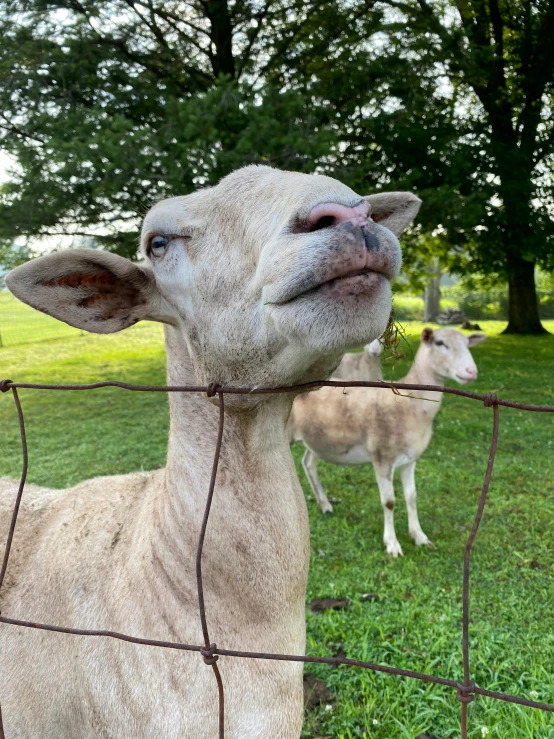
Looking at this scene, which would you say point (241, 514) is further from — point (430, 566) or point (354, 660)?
point (430, 566)

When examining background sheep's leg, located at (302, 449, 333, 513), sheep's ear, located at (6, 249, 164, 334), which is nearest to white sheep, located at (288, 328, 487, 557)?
background sheep's leg, located at (302, 449, 333, 513)

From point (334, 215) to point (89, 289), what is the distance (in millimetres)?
895

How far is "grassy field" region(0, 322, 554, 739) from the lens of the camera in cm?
286

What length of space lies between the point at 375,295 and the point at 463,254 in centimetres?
1725

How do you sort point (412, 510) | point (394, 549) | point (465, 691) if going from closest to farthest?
1. point (465, 691)
2. point (394, 549)
3. point (412, 510)

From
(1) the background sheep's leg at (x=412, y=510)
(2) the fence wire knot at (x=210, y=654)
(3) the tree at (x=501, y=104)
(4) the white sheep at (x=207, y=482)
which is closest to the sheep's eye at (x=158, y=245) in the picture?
(4) the white sheep at (x=207, y=482)

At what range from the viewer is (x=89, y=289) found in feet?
5.97

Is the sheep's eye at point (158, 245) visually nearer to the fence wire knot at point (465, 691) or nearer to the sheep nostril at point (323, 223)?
the sheep nostril at point (323, 223)

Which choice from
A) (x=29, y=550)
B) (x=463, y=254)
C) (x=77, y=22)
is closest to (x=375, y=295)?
(x=29, y=550)

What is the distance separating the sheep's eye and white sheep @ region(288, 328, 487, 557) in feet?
10.7

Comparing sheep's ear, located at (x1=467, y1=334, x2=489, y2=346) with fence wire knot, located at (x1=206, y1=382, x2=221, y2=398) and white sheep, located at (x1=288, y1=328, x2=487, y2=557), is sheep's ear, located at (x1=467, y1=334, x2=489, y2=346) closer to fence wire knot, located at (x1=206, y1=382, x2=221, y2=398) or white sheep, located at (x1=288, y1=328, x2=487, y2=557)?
white sheep, located at (x1=288, y1=328, x2=487, y2=557)

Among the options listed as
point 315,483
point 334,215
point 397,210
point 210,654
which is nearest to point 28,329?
point 315,483

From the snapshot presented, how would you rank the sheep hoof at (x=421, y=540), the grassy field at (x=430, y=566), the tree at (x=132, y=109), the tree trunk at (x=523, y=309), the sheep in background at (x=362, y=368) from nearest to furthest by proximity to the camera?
the grassy field at (x=430, y=566) → the sheep hoof at (x=421, y=540) → the tree at (x=132, y=109) → the sheep in background at (x=362, y=368) → the tree trunk at (x=523, y=309)

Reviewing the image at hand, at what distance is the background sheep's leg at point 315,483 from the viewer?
5.62 m
